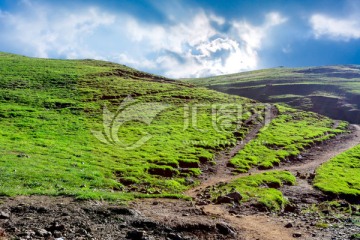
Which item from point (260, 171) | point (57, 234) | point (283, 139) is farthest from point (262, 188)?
point (283, 139)

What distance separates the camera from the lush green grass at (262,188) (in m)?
25.6

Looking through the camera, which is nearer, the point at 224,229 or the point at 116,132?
the point at 224,229

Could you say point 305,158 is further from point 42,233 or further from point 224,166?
point 42,233

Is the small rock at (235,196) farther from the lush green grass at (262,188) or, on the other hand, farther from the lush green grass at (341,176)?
the lush green grass at (341,176)

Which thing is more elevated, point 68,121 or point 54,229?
point 68,121

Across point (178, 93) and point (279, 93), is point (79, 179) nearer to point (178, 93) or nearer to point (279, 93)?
point (178, 93)

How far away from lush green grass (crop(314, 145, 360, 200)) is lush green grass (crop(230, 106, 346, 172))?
5.65m

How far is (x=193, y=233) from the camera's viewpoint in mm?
17312

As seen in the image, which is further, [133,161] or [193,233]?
[133,161]

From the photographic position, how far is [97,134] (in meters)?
45.1

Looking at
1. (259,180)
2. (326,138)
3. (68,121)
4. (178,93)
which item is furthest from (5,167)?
(178,93)

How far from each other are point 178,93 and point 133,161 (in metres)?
54.6

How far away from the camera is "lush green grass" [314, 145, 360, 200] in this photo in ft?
105

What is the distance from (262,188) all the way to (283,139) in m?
29.3
